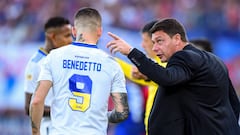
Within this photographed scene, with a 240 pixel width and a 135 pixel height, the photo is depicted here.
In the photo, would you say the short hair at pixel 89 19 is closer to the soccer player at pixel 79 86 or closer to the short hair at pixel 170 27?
the soccer player at pixel 79 86

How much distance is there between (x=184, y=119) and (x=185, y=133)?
122mm

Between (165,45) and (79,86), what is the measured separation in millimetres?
837

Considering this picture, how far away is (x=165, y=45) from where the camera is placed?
20.2 ft

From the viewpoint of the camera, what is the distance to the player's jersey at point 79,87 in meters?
6.22

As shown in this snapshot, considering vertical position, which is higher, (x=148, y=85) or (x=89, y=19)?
(x=89, y=19)

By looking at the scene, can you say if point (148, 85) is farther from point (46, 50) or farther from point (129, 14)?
point (129, 14)

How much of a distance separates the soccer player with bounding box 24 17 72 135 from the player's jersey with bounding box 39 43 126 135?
1695 millimetres

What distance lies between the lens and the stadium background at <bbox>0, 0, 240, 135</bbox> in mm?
13820

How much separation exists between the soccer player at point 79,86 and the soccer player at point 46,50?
66.0 inches

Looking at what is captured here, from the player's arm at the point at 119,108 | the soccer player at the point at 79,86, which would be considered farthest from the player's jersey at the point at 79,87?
the player's arm at the point at 119,108

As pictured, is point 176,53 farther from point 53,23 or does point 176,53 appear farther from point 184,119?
point 53,23

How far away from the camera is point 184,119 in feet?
19.9

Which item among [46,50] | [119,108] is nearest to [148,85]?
[46,50]

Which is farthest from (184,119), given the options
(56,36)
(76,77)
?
(56,36)
